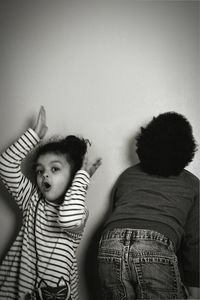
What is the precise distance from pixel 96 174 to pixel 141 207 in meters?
0.28

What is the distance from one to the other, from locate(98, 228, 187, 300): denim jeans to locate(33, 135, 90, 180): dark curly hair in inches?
10.7

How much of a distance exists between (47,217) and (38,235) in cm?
6

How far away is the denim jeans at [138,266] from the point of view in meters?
1.00

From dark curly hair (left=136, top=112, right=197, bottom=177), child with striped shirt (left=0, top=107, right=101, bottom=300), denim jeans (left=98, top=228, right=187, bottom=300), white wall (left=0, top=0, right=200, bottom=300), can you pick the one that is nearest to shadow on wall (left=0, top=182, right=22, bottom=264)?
white wall (left=0, top=0, right=200, bottom=300)

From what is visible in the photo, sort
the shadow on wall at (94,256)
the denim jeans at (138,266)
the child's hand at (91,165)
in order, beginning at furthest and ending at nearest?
the shadow on wall at (94,256) → the child's hand at (91,165) → the denim jeans at (138,266)

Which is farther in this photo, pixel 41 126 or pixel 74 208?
pixel 41 126

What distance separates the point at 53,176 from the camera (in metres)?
1.17

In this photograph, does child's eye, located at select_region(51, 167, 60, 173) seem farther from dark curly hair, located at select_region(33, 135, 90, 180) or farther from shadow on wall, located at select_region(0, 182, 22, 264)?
shadow on wall, located at select_region(0, 182, 22, 264)

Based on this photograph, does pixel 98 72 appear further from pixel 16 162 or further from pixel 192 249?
pixel 192 249

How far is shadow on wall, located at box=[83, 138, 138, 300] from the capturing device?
4.35ft

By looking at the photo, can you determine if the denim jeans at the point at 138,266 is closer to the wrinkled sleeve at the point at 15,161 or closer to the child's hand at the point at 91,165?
the child's hand at the point at 91,165

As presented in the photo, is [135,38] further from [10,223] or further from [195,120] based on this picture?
[10,223]

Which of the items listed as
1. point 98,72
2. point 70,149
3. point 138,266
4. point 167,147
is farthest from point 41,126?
point 138,266

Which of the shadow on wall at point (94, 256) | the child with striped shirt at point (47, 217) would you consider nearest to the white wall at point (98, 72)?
the shadow on wall at point (94, 256)
